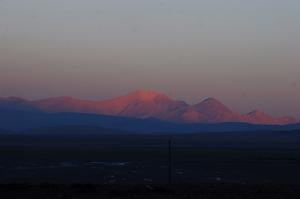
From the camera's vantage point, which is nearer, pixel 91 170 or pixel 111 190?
pixel 111 190

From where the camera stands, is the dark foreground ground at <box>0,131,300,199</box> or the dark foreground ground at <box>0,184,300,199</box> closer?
the dark foreground ground at <box>0,184,300,199</box>

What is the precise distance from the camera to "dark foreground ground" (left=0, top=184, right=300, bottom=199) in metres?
21.0

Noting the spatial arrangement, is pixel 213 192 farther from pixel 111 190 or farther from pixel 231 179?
pixel 231 179

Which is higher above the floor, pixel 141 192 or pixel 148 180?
pixel 141 192

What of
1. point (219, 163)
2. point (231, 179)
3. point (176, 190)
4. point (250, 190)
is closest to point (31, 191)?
point (176, 190)

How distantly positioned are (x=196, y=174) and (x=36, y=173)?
918 centimetres

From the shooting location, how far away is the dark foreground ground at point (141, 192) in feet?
69.1

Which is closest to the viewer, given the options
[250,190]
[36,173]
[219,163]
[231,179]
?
[250,190]

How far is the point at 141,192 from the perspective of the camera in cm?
2197

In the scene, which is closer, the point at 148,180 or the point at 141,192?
the point at 141,192

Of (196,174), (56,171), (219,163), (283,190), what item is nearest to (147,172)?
(196,174)

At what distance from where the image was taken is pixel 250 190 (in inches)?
887

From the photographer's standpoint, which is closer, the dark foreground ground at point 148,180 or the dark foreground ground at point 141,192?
the dark foreground ground at point 141,192

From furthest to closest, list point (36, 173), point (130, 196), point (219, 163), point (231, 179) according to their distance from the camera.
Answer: point (219, 163) → point (36, 173) → point (231, 179) → point (130, 196)
